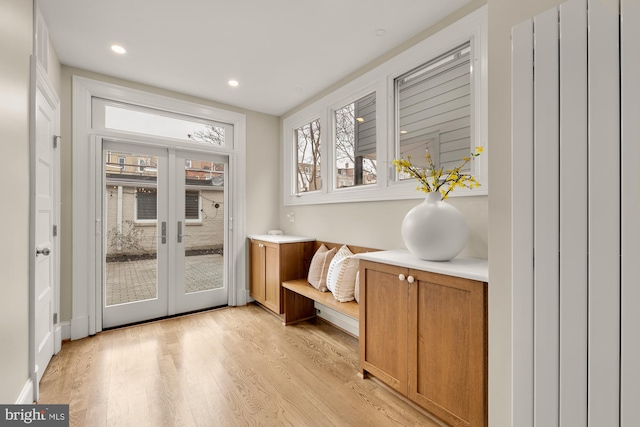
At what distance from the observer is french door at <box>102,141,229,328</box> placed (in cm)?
314

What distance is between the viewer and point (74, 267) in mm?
2852

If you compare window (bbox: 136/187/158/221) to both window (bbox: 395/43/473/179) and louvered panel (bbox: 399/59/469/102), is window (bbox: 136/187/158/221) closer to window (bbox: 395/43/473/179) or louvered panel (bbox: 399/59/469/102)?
window (bbox: 395/43/473/179)

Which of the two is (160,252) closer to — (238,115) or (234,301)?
(234,301)

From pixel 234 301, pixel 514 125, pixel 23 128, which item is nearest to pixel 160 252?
pixel 234 301

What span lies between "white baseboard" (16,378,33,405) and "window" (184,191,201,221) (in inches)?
78.9

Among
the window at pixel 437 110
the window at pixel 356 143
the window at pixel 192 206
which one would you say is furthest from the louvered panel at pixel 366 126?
the window at pixel 192 206

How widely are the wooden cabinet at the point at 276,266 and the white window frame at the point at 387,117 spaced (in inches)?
25.3

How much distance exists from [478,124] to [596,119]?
3.67ft

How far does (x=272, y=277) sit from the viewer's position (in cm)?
339

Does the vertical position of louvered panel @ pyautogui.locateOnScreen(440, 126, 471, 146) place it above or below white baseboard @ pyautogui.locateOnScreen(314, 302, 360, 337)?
above

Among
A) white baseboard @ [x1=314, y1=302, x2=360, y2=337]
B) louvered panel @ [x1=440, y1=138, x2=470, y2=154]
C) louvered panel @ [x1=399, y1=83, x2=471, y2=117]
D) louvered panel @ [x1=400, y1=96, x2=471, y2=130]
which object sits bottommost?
white baseboard @ [x1=314, y1=302, x2=360, y2=337]

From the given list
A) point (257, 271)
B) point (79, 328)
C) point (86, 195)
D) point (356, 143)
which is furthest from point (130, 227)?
point (356, 143)

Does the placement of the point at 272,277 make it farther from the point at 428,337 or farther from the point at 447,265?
the point at 447,265

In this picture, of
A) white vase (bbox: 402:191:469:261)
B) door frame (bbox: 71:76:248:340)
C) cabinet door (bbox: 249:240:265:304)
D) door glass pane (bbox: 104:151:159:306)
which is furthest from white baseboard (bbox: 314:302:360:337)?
door frame (bbox: 71:76:248:340)
